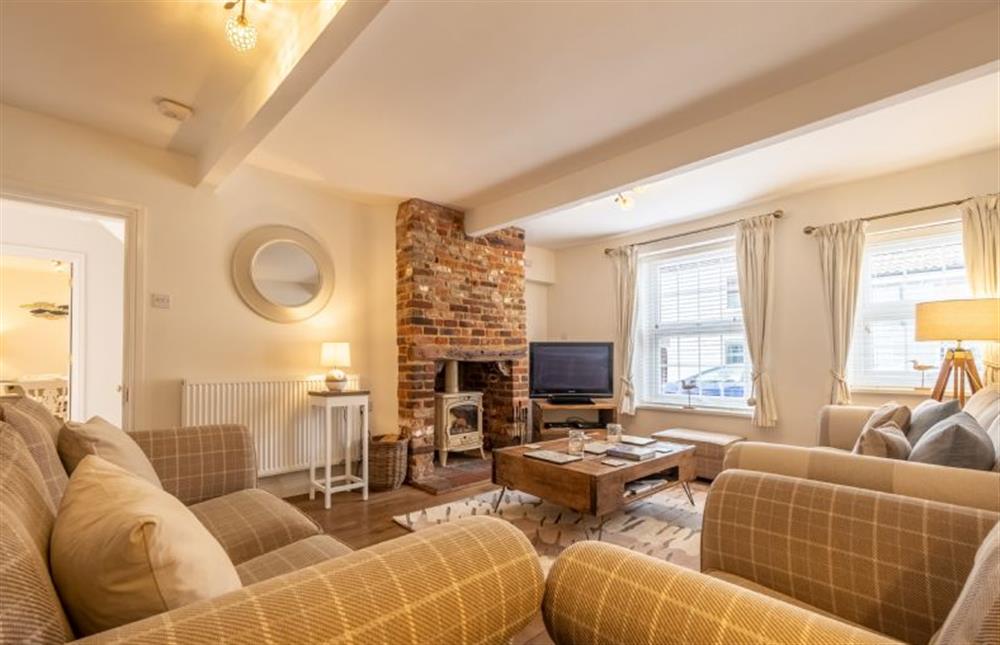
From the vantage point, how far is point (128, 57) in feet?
6.67

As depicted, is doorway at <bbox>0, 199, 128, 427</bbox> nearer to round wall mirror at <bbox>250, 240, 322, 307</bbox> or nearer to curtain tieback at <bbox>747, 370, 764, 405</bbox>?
round wall mirror at <bbox>250, 240, 322, 307</bbox>

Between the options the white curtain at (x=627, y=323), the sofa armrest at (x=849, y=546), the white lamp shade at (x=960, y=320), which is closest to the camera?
the sofa armrest at (x=849, y=546)

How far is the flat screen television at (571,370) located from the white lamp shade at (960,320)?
2486mm

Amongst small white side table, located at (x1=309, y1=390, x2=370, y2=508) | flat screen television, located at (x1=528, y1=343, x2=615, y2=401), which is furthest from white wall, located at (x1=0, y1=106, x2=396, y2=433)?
flat screen television, located at (x1=528, y1=343, x2=615, y2=401)

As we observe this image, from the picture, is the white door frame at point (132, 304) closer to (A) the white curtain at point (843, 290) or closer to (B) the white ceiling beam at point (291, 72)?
(B) the white ceiling beam at point (291, 72)

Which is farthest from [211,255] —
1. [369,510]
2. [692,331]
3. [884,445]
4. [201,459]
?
[692,331]

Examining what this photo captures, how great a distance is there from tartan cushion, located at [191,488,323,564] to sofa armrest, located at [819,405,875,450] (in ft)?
10.0

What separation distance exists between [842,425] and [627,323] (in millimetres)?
2224

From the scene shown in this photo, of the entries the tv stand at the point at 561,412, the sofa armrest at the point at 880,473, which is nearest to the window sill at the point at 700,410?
the tv stand at the point at 561,412

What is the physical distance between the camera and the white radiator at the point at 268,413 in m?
3.04

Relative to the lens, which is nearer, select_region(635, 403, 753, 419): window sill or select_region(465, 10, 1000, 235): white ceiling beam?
select_region(465, 10, 1000, 235): white ceiling beam

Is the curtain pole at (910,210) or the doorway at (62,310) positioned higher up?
the curtain pole at (910,210)

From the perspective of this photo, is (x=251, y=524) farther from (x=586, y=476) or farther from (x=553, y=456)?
(x=553, y=456)

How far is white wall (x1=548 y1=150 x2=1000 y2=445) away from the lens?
10.3 feet
